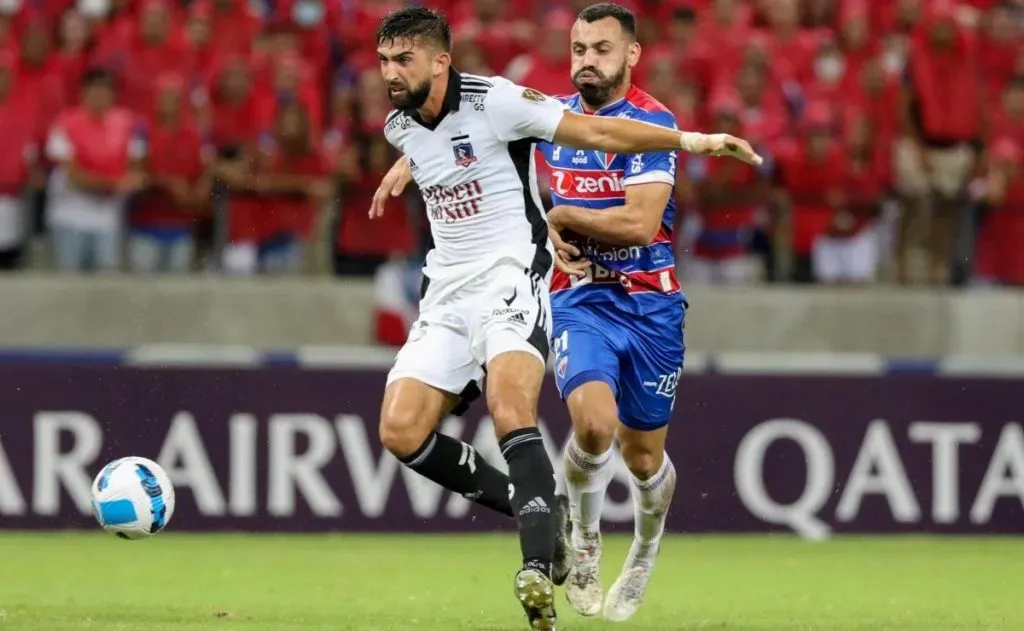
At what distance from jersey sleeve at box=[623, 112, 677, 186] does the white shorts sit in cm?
76

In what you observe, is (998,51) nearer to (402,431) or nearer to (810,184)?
(810,184)

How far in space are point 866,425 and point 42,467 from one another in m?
5.58

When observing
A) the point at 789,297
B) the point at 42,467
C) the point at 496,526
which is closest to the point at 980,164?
the point at 789,297

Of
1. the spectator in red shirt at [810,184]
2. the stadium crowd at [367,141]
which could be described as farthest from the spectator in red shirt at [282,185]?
the spectator in red shirt at [810,184]

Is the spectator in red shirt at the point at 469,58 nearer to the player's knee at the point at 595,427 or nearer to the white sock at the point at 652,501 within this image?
the white sock at the point at 652,501

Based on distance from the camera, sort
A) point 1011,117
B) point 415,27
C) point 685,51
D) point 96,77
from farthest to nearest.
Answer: point 685,51
point 1011,117
point 96,77
point 415,27

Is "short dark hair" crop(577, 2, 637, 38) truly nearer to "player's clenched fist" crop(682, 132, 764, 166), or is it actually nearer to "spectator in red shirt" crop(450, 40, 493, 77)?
"player's clenched fist" crop(682, 132, 764, 166)

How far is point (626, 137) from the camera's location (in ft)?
24.0

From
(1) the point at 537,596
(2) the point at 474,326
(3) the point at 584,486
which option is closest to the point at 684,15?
(3) the point at 584,486

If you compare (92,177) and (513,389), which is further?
(92,177)

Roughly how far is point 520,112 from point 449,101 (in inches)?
13.2

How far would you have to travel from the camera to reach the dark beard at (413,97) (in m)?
7.59

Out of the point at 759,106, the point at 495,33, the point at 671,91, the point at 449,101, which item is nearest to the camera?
the point at 449,101

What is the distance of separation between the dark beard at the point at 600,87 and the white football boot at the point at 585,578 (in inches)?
79.2
